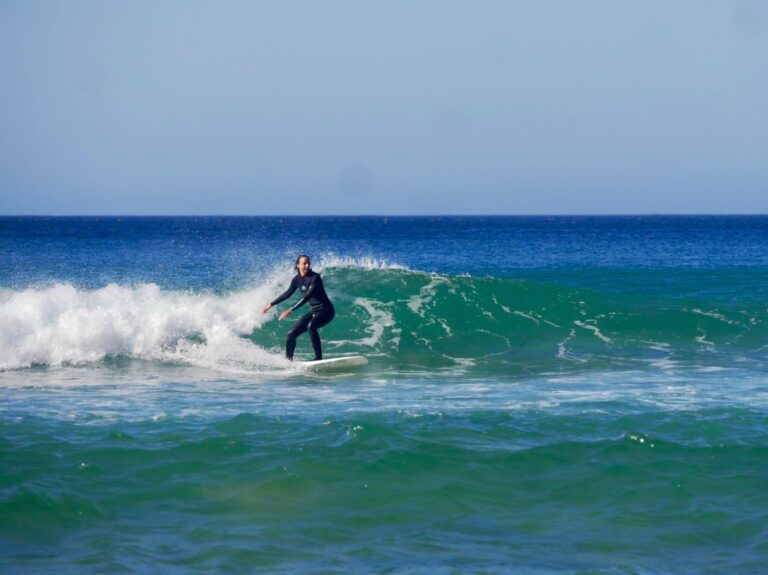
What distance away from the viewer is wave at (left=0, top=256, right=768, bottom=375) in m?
15.9

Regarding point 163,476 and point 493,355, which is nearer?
point 163,476

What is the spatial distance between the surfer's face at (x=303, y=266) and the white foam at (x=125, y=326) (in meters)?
1.44

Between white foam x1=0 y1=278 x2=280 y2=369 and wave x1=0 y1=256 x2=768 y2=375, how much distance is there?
3 cm

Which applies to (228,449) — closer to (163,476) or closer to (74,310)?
(163,476)

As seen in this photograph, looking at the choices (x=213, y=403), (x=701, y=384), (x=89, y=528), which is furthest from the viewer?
(x=701, y=384)

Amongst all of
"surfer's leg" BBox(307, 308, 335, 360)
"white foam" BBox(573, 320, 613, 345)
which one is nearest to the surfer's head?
"surfer's leg" BBox(307, 308, 335, 360)

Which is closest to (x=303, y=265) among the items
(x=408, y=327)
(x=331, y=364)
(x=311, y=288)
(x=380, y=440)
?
(x=311, y=288)

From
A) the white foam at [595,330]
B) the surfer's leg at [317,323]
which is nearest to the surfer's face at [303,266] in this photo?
the surfer's leg at [317,323]

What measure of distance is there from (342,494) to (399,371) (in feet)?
22.0

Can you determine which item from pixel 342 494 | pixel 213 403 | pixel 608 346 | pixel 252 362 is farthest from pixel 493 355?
pixel 342 494

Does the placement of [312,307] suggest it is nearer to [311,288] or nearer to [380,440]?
[311,288]

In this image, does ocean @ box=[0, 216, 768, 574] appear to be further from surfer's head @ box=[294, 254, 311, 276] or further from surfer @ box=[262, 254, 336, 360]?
surfer's head @ box=[294, 254, 311, 276]

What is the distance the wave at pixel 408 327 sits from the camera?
15859 millimetres

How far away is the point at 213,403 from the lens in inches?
453
